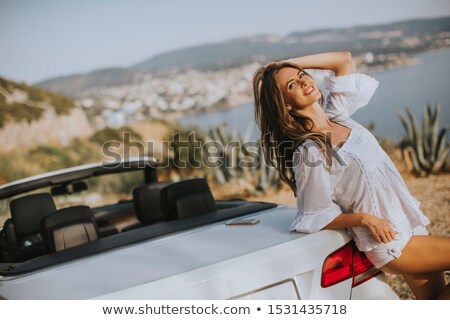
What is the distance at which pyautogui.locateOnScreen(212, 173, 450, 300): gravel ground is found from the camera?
13.4 feet

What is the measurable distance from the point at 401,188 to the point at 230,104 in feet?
28.1

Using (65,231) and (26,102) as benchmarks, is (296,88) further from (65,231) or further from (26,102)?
(26,102)

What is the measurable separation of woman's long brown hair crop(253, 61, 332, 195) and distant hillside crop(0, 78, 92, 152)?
33.7 feet

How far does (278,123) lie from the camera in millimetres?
2562

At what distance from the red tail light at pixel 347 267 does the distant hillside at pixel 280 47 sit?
4485 millimetres

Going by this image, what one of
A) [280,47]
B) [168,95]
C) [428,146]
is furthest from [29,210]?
[168,95]

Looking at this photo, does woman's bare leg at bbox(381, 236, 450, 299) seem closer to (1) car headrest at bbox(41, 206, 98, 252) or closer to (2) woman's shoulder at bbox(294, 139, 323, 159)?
(2) woman's shoulder at bbox(294, 139, 323, 159)

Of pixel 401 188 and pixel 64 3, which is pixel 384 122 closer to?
pixel 401 188

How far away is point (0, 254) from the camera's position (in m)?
3.51

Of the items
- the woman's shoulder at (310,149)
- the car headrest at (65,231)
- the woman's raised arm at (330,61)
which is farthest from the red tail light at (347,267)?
the car headrest at (65,231)

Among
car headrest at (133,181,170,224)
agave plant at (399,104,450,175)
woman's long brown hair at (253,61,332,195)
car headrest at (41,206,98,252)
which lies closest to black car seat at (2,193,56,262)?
car headrest at (133,181,170,224)
